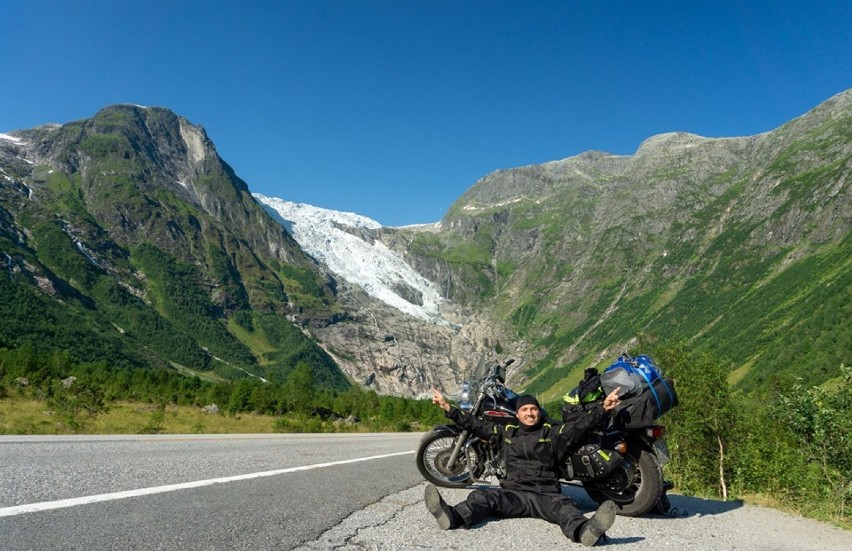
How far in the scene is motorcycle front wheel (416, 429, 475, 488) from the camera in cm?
902

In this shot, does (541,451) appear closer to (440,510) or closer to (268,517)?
(440,510)

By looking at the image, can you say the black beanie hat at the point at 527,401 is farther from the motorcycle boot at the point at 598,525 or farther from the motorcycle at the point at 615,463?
the motorcycle boot at the point at 598,525

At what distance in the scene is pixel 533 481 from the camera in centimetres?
683

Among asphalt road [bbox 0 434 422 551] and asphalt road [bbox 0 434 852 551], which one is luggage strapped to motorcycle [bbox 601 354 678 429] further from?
asphalt road [bbox 0 434 422 551]

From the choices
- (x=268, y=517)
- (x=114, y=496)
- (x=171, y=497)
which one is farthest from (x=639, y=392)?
(x=114, y=496)

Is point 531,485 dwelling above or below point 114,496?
above

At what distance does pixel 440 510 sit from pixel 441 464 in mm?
3421

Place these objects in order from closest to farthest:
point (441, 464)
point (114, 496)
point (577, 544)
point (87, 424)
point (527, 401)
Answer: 1. point (577, 544)
2. point (114, 496)
3. point (527, 401)
4. point (441, 464)
5. point (87, 424)

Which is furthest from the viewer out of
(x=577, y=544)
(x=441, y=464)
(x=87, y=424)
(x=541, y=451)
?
(x=87, y=424)

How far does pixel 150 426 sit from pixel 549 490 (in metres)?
20.1

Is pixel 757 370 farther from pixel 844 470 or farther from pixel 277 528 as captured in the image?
pixel 277 528

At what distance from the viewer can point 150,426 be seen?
2177cm

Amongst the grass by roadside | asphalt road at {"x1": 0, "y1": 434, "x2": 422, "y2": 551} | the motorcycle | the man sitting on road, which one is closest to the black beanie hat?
the man sitting on road

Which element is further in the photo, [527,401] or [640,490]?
[527,401]
